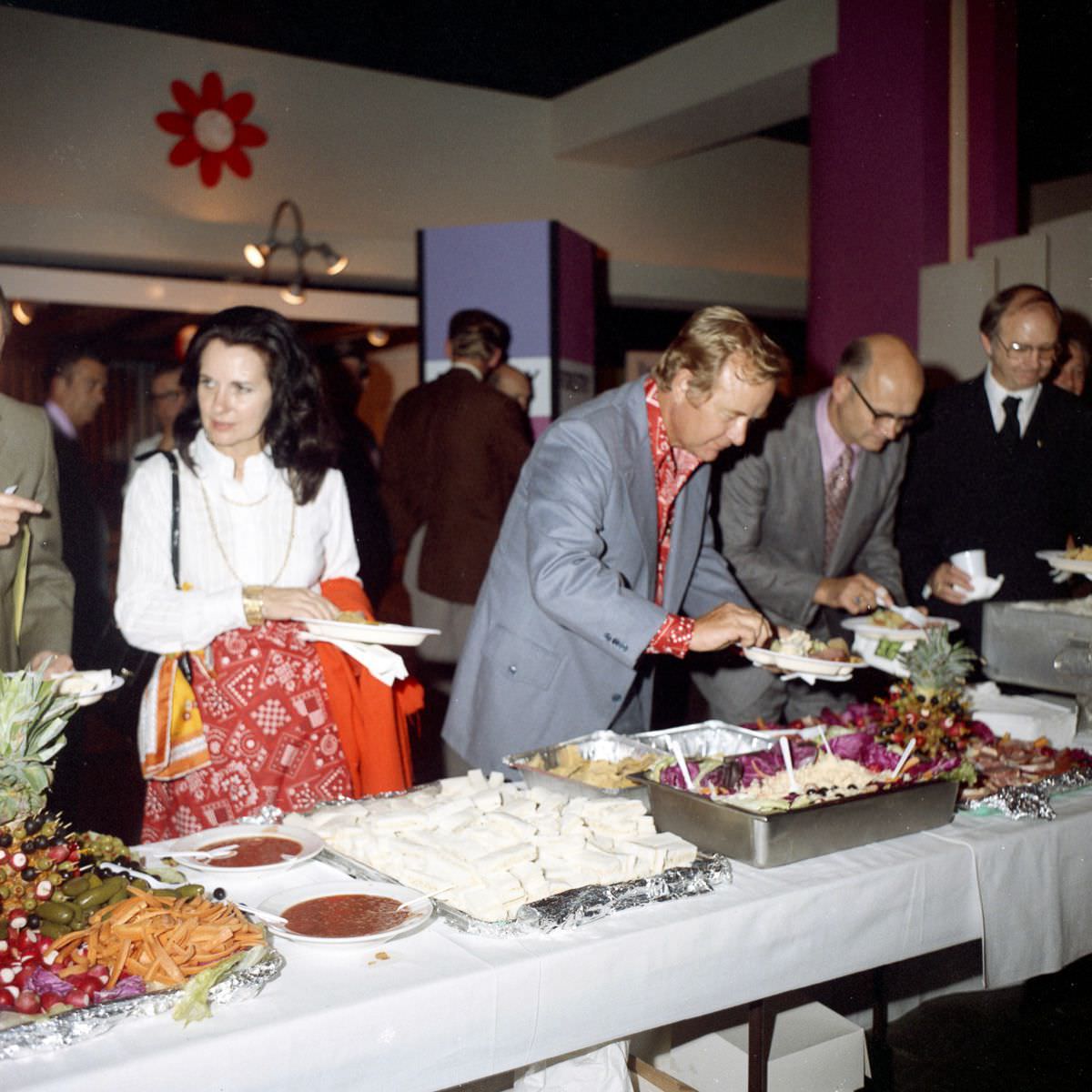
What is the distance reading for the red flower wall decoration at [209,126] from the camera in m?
6.07

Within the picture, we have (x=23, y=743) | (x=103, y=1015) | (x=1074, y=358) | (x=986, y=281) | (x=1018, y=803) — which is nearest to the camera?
(x=103, y=1015)

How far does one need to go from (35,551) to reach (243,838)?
2.81 ft

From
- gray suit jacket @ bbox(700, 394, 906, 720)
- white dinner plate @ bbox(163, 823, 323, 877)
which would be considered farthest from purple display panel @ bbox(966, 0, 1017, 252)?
white dinner plate @ bbox(163, 823, 323, 877)

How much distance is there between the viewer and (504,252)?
5059 millimetres

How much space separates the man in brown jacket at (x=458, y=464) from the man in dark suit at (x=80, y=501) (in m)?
1.12

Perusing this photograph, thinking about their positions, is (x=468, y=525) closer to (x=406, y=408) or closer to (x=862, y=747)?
(x=406, y=408)

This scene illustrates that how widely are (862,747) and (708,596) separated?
635 mm

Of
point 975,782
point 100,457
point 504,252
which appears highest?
point 504,252

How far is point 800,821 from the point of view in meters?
1.72

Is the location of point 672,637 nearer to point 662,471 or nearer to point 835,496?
point 662,471

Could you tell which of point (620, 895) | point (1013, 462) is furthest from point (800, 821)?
point (1013, 462)

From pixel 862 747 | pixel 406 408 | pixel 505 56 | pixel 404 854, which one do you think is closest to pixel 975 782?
pixel 862 747

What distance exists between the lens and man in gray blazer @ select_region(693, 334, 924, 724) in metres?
2.89

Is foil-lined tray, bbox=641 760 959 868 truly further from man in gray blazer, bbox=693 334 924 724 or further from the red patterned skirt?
man in gray blazer, bbox=693 334 924 724
